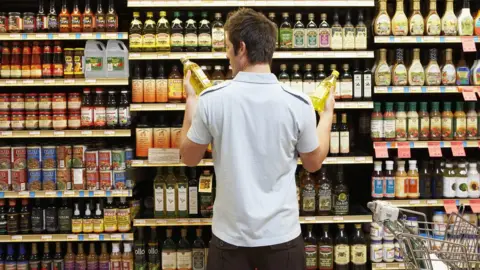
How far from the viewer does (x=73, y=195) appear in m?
3.92

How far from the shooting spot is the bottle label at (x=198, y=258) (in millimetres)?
3931

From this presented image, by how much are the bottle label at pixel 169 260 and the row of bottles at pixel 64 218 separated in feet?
1.05

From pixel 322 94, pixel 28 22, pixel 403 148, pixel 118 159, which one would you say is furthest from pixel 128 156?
pixel 403 148

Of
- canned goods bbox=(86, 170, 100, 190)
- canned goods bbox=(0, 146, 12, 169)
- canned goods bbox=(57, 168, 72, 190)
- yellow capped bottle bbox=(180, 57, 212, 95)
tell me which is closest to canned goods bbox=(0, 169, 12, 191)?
canned goods bbox=(0, 146, 12, 169)

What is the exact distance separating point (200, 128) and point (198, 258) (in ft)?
6.91

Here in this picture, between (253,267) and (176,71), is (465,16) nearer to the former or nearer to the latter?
(176,71)

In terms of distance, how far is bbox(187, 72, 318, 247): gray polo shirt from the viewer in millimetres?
1996

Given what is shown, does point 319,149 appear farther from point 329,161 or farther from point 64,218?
point 64,218

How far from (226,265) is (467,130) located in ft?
8.59

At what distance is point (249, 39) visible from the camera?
2.01 meters

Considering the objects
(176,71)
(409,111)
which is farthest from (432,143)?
(176,71)

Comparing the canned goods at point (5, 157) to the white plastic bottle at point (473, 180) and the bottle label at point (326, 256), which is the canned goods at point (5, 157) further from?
the white plastic bottle at point (473, 180)

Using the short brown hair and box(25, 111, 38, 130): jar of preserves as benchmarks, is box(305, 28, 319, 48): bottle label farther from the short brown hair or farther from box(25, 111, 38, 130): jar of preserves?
box(25, 111, 38, 130): jar of preserves

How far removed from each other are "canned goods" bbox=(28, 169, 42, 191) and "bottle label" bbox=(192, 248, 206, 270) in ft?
3.90
